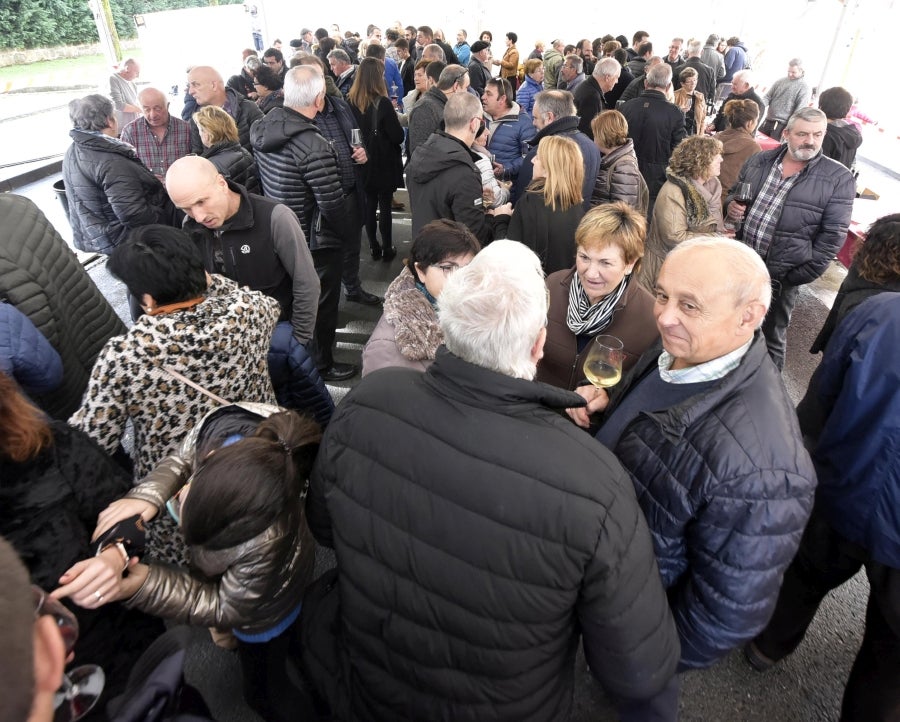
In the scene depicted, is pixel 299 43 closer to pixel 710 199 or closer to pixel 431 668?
pixel 710 199

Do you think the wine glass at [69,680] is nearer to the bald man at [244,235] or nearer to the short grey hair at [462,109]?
the bald man at [244,235]

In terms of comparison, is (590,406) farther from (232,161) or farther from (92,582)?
(232,161)

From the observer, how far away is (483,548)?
1.12 m

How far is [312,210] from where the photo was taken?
3852mm

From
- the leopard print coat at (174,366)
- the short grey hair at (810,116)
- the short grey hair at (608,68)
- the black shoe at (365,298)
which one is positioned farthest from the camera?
the short grey hair at (608,68)

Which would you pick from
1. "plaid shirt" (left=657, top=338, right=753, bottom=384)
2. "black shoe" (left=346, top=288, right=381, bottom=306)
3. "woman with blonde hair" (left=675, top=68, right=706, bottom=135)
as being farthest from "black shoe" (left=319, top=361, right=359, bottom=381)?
"woman with blonde hair" (left=675, top=68, right=706, bottom=135)

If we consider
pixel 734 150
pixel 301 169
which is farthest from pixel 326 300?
pixel 734 150

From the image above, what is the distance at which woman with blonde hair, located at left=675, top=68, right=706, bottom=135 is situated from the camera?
6.84 m

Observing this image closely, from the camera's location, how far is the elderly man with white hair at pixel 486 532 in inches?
42.7

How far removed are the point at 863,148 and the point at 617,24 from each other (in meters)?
11.3

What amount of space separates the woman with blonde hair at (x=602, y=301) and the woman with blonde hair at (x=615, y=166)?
173cm

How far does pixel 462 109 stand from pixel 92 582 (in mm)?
3245

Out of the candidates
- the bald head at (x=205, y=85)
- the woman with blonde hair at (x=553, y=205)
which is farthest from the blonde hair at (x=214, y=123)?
the woman with blonde hair at (x=553, y=205)

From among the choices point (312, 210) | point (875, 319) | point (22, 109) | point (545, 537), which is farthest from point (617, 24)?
point (545, 537)
